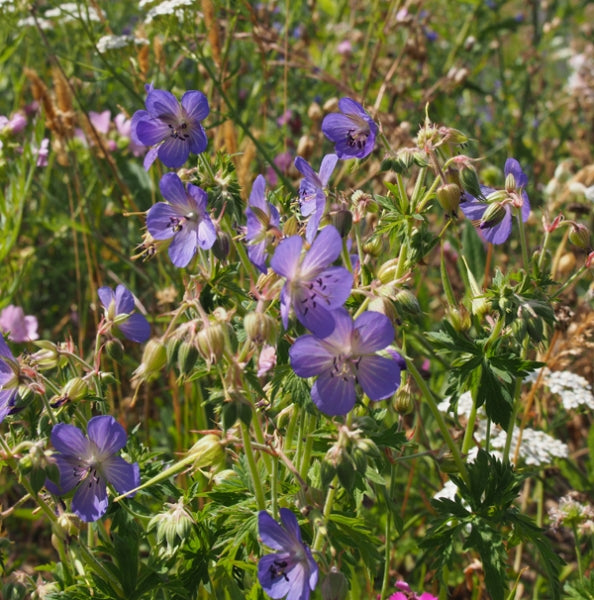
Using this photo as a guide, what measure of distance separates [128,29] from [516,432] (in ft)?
11.2

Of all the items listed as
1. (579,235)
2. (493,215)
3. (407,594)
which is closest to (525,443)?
(407,594)

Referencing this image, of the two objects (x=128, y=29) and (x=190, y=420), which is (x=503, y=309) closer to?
(x=190, y=420)

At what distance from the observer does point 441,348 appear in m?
1.40

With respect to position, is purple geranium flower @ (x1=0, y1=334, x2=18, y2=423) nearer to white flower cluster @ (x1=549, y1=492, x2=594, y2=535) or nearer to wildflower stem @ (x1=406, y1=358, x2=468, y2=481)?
wildflower stem @ (x1=406, y1=358, x2=468, y2=481)

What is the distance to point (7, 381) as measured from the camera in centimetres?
116

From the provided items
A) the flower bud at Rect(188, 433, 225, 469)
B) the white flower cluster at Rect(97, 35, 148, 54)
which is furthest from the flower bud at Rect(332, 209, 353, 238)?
the white flower cluster at Rect(97, 35, 148, 54)

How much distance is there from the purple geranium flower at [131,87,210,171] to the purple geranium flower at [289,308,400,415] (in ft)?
1.43

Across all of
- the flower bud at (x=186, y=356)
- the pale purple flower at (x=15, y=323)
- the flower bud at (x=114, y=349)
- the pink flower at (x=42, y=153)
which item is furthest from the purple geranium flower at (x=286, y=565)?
the pink flower at (x=42, y=153)

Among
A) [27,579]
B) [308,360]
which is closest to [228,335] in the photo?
[308,360]

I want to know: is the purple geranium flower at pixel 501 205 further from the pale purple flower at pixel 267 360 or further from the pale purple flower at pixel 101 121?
the pale purple flower at pixel 101 121

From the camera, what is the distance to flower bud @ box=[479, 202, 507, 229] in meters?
1.31

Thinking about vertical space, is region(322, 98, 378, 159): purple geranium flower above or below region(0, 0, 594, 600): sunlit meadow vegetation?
above

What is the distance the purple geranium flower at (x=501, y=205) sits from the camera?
4.30 ft

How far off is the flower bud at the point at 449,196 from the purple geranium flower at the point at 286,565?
54 centimetres
